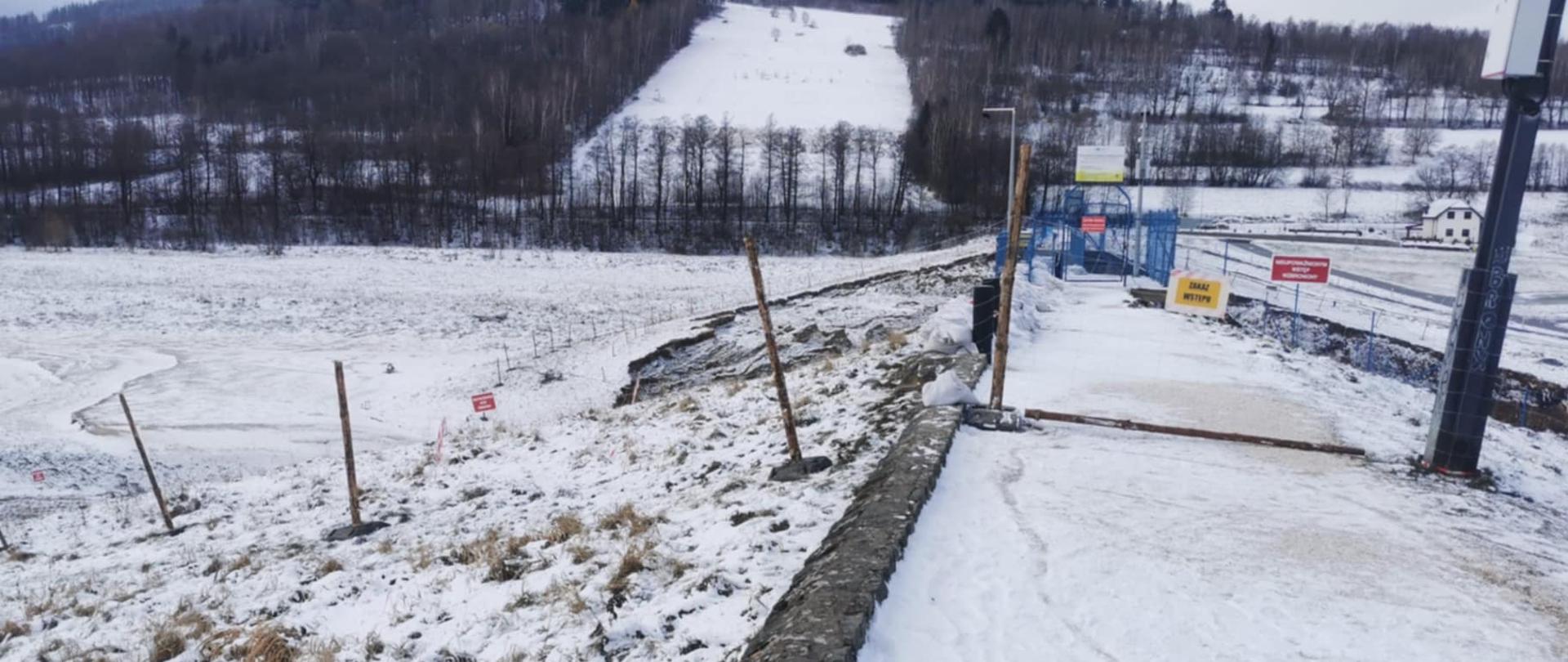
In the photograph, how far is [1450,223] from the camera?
59.6 meters

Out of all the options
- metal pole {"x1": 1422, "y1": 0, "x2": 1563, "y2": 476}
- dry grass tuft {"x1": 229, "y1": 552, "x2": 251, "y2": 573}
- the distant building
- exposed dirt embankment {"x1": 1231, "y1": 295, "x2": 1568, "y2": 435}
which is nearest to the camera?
metal pole {"x1": 1422, "y1": 0, "x2": 1563, "y2": 476}

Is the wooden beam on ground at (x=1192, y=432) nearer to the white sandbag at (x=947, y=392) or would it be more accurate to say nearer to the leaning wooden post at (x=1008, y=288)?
the leaning wooden post at (x=1008, y=288)

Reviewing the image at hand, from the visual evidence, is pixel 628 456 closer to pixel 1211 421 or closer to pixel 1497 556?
pixel 1211 421

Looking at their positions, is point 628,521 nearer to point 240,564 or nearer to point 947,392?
point 947,392

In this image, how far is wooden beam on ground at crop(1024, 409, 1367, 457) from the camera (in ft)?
29.4

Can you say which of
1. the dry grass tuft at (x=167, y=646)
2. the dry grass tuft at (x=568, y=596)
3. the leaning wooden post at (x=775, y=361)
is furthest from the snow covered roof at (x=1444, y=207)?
the dry grass tuft at (x=167, y=646)

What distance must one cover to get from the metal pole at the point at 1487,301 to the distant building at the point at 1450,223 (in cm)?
6258

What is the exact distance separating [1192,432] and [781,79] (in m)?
99.5

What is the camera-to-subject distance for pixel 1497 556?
6.37 m

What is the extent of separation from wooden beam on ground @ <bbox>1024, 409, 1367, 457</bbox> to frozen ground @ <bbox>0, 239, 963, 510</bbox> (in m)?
12.1

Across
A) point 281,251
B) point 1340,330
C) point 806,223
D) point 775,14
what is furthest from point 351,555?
point 775,14

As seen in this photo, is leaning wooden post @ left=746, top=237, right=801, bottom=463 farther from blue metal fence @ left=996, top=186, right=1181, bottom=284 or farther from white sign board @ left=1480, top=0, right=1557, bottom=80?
blue metal fence @ left=996, top=186, right=1181, bottom=284

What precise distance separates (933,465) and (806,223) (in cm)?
5845

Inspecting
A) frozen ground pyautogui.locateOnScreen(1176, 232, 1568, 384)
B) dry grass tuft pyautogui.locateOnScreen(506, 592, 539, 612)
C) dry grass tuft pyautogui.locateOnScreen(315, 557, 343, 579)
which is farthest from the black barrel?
dry grass tuft pyautogui.locateOnScreen(315, 557, 343, 579)
